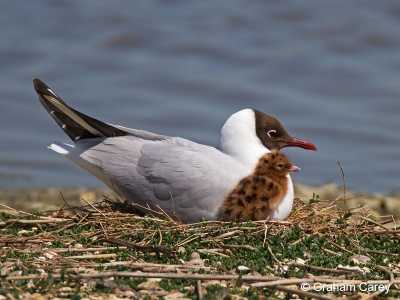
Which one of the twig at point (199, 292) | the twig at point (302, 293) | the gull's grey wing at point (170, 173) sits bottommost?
the twig at point (199, 292)

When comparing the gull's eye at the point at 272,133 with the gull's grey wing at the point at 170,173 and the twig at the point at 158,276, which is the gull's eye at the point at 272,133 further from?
the twig at the point at 158,276

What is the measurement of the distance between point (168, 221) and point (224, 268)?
3.58 ft

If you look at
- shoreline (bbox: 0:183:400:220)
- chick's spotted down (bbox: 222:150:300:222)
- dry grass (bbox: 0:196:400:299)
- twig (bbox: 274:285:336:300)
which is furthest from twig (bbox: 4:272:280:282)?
shoreline (bbox: 0:183:400:220)

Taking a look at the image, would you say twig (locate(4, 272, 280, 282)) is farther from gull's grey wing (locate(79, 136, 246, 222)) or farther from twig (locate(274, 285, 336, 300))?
gull's grey wing (locate(79, 136, 246, 222))

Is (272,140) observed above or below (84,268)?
above

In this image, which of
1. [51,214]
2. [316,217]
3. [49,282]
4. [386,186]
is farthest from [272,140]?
A: [386,186]

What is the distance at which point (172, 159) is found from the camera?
6.74 metres

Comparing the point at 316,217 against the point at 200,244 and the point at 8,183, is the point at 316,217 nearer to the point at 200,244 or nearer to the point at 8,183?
the point at 200,244

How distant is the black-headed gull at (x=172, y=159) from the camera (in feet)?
21.6

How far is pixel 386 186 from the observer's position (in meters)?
12.1

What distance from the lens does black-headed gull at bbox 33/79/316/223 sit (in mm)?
6586

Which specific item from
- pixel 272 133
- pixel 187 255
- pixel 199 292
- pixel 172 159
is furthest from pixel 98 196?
pixel 199 292

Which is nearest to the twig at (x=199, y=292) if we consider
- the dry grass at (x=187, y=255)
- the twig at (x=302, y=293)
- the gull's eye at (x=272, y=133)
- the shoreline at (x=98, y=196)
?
the dry grass at (x=187, y=255)

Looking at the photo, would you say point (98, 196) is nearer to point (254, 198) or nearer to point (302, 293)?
point (254, 198)
